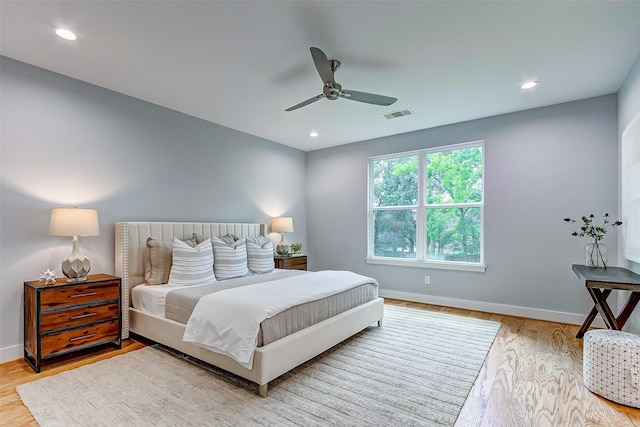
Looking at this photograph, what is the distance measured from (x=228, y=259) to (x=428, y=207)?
313 centimetres

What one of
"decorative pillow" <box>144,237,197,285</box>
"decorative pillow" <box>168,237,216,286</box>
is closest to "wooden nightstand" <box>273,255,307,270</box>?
"decorative pillow" <box>168,237,216,286</box>

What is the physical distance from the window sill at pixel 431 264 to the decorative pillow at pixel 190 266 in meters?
2.89

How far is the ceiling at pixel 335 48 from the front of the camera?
87.0 inches

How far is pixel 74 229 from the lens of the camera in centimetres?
284

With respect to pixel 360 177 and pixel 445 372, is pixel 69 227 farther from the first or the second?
pixel 360 177

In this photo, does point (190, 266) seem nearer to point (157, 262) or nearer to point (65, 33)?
point (157, 262)

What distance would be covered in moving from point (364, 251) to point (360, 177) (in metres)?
1.32

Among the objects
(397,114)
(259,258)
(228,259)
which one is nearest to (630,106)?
(397,114)

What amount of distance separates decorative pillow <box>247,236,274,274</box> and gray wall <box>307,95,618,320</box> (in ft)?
7.27

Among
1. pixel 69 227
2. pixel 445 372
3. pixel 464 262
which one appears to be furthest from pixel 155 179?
pixel 464 262

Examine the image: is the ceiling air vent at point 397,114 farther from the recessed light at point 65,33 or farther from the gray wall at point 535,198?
the recessed light at point 65,33

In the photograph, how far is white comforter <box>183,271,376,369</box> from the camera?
225 cm

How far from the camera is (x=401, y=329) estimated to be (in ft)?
12.1

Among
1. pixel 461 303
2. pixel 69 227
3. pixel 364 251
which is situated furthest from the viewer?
pixel 364 251
